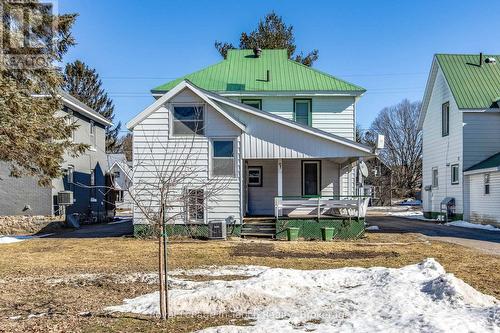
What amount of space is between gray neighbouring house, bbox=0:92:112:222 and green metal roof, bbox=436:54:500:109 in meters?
17.9

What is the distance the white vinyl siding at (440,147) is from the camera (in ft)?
76.8

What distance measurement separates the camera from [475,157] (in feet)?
74.3

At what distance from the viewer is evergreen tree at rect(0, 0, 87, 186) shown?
33.9 ft

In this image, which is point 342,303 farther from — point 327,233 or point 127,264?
point 327,233

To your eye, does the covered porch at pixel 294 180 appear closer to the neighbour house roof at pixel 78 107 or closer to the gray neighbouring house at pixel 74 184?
the gray neighbouring house at pixel 74 184

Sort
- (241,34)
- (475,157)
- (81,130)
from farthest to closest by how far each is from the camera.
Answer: (241,34) < (81,130) < (475,157)

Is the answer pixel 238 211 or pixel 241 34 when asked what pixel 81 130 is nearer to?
pixel 238 211

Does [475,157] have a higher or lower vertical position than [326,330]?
higher

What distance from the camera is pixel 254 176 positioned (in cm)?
1972

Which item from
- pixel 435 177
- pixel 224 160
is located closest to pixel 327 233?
pixel 224 160

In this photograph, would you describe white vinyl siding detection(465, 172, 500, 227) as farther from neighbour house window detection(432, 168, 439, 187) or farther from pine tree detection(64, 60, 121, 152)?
pine tree detection(64, 60, 121, 152)

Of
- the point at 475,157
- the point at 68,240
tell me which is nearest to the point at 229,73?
the point at 68,240

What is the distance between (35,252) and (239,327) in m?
10.1

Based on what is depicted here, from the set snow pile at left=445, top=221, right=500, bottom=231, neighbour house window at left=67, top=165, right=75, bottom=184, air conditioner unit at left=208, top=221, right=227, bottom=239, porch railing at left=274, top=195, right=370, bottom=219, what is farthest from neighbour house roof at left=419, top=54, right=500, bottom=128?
neighbour house window at left=67, top=165, right=75, bottom=184
